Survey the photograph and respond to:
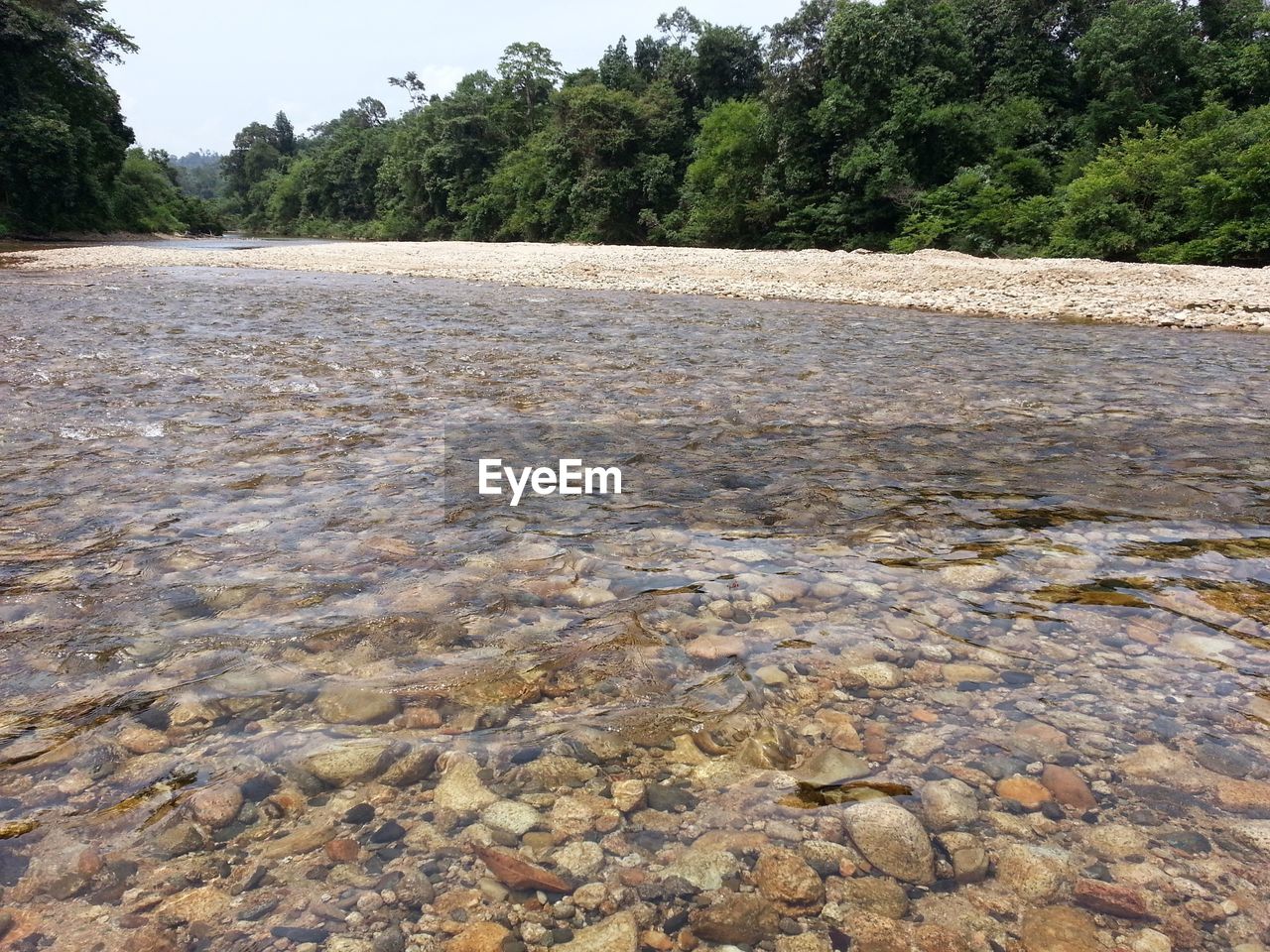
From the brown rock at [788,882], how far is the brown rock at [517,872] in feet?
1.26

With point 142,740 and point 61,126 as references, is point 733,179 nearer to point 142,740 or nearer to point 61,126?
point 61,126

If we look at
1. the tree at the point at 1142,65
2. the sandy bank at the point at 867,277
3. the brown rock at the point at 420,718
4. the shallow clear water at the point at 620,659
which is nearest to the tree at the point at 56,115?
the sandy bank at the point at 867,277

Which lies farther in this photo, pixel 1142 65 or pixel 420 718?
pixel 1142 65

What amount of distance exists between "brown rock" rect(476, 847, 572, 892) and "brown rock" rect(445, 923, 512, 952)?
105mm

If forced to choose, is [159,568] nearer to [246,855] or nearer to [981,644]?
[246,855]

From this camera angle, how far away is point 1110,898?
1.50m

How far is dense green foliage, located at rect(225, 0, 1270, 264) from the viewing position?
62.8 feet

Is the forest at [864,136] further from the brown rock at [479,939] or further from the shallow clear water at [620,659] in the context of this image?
the brown rock at [479,939]

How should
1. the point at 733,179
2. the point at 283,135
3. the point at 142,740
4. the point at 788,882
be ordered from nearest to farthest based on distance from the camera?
the point at 788,882, the point at 142,740, the point at 733,179, the point at 283,135

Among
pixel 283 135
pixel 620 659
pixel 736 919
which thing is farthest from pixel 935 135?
pixel 283 135

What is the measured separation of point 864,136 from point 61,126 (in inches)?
1358

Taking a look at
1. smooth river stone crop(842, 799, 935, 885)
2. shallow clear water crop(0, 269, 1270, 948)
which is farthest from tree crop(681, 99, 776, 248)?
smooth river stone crop(842, 799, 935, 885)

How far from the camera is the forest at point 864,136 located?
1950cm

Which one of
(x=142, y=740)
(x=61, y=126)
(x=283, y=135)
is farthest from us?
(x=283, y=135)
